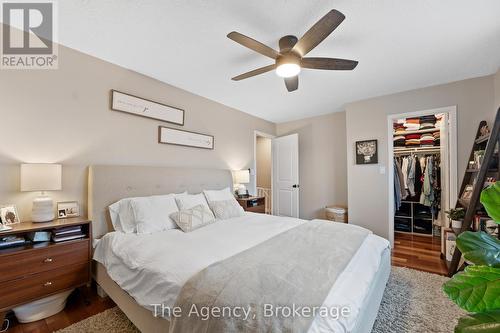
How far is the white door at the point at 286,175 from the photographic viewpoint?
458 centimetres

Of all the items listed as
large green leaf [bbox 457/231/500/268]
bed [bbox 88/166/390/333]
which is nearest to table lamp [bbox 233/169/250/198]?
bed [bbox 88/166/390/333]

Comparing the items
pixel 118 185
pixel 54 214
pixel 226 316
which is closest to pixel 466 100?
pixel 226 316

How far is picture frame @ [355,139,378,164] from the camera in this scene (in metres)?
3.55

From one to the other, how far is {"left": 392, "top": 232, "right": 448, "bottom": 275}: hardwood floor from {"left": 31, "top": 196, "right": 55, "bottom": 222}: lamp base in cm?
Answer: 388

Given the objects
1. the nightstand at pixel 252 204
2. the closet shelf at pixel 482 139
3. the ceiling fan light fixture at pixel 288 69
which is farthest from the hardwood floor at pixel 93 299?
the ceiling fan light fixture at pixel 288 69

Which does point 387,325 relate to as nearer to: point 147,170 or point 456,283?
point 456,283

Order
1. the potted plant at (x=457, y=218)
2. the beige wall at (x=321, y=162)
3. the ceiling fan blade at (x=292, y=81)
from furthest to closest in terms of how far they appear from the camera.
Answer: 1. the beige wall at (x=321, y=162)
2. the potted plant at (x=457, y=218)
3. the ceiling fan blade at (x=292, y=81)

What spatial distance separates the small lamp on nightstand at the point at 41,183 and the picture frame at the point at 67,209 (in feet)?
0.42

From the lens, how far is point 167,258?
1.51m

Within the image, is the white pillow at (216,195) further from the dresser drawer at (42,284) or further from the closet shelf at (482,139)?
the closet shelf at (482,139)

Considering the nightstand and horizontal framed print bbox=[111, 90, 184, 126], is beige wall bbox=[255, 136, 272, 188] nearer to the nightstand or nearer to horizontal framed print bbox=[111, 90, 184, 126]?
the nightstand

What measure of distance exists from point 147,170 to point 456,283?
2.81m

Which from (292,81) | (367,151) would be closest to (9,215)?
(292,81)

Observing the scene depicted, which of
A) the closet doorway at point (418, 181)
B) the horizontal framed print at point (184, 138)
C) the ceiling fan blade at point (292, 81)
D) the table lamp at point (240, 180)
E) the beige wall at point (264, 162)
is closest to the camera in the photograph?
the ceiling fan blade at point (292, 81)
